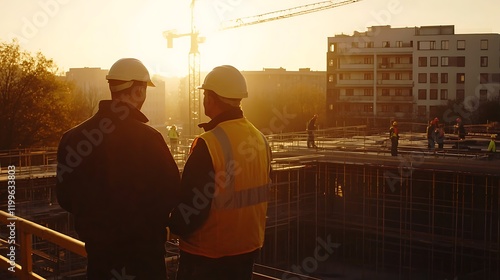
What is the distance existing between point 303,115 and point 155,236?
57.8 metres

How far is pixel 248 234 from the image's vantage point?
277 cm

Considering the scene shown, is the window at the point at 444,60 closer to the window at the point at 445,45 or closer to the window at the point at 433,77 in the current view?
the window at the point at 445,45

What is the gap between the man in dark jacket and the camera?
2.67m

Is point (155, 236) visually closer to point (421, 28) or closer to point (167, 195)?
point (167, 195)

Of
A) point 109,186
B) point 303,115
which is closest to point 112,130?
point 109,186

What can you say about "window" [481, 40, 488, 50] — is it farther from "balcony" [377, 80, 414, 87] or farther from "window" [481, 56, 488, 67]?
"balcony" [377, 80, 414, 87]

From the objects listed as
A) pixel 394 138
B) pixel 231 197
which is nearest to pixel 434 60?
pixel 394 138

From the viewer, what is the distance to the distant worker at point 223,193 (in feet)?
8.68

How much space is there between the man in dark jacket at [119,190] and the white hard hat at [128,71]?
15 cm

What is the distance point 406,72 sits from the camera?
164ft

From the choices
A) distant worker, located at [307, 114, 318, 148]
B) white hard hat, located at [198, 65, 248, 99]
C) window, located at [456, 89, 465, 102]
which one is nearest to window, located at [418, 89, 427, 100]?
window, located at [456, 89, 465, 102]

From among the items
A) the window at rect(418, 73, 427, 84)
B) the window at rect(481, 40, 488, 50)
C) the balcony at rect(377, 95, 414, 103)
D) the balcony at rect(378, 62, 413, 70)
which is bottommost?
the balcony at rect(377, 95, 414, 103)

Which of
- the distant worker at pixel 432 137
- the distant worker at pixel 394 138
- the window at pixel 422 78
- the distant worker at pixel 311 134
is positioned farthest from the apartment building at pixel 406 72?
the distant worker at pixel 394 138

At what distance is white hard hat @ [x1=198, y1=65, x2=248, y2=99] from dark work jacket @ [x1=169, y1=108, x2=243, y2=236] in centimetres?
27
